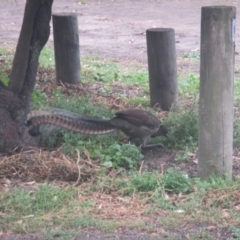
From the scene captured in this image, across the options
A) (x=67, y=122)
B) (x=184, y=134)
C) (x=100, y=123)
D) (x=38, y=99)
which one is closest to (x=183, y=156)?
(x=184, y=134)

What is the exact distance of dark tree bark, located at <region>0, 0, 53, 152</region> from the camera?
6.91 meters

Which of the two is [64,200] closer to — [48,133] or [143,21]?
[48,133]

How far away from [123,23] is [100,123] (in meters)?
13.0

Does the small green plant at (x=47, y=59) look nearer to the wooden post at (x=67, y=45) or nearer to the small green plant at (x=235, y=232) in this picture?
the wooden post at (x=67, y=45)

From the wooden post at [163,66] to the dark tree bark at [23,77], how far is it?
88.4 inches

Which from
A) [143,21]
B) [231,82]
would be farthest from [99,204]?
[143,21]

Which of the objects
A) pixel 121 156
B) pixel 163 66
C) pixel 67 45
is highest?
pixel 67 45

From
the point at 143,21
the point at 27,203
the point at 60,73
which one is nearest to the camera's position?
the point at 27,203

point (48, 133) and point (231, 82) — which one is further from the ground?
point (231, 82)

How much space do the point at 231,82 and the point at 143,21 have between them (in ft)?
47.1

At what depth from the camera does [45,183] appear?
6098 millimetres

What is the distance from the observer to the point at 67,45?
1007 centimetres

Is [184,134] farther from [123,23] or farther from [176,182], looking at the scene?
[123,23]

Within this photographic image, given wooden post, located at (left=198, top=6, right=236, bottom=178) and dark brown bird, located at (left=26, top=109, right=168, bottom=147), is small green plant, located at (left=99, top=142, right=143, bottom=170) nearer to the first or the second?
dark brown bird, located at (left=26, top=109, right=168, bottom=147)
